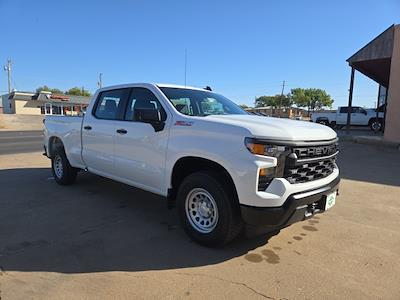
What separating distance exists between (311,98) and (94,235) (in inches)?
4034

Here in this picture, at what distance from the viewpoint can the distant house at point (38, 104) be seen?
2482 inches

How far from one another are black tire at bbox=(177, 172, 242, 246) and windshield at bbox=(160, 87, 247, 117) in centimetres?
104

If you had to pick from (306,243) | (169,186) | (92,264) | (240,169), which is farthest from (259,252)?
(92,264)

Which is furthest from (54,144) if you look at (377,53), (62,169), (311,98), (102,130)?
(311,98)

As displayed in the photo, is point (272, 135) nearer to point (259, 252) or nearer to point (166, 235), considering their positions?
point (259, 252)

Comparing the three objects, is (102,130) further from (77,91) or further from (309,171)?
(77,91)

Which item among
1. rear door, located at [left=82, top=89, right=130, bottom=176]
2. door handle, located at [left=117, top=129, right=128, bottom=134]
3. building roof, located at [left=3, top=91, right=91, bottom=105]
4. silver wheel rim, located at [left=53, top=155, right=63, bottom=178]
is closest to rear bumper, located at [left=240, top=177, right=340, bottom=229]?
door handle, located at [left=117, top=129, right=128, bottom=134]

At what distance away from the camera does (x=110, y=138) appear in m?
5.61

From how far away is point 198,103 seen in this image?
204 inches

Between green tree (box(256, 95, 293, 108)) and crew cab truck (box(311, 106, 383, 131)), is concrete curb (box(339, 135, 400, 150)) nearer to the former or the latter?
crew cab truck (box(311, 106, 383, 131))

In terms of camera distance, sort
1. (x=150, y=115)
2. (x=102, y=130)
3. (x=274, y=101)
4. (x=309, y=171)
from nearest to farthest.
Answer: (x=309, y=171) → (x=150, y=115) → (x=102, y=130) → (x=274, y=101)

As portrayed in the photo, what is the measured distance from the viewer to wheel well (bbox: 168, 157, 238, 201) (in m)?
4.04

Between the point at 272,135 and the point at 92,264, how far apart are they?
7.44 ft

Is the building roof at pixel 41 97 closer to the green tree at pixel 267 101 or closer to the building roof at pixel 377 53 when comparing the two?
the building roof at pixel 377 53
